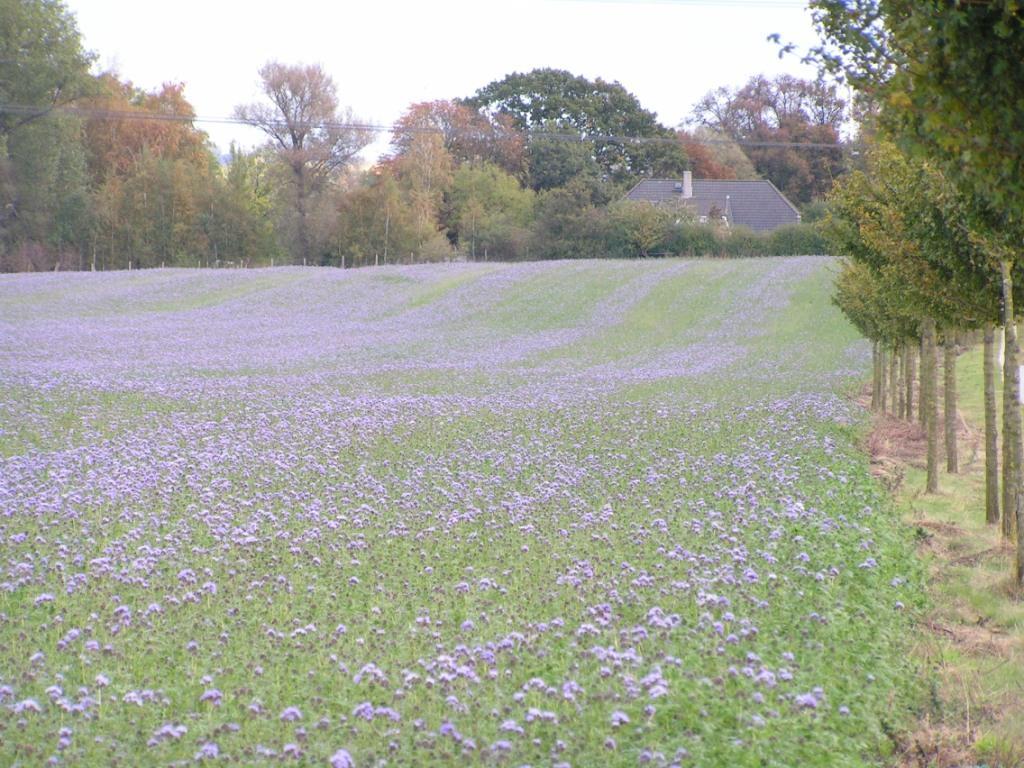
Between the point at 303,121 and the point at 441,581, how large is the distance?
72.0 m

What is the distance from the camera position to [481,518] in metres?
10.6

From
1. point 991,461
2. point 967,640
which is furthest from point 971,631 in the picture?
point 991,461

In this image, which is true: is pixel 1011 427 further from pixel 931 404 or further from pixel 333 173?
pixel 333 173

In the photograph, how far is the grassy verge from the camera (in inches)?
242

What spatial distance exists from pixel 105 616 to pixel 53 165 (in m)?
64.4

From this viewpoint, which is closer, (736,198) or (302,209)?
(302,209)

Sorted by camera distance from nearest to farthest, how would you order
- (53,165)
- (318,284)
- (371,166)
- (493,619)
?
(493,619) → (318,284) → (53,165) → (371,166)

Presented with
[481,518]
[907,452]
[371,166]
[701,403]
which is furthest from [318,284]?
[481,518]

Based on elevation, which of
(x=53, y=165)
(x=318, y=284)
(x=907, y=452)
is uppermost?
(x=53, y=165)

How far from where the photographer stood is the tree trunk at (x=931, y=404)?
1497 centimetres

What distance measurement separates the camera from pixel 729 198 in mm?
80000

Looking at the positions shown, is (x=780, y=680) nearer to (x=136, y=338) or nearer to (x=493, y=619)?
(x=493, y=619)

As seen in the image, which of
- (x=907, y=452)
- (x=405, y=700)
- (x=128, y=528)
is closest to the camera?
(x=405, y=700)

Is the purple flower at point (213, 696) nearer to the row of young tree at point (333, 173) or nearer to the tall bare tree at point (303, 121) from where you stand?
the row of young tree at point (333, 173)
